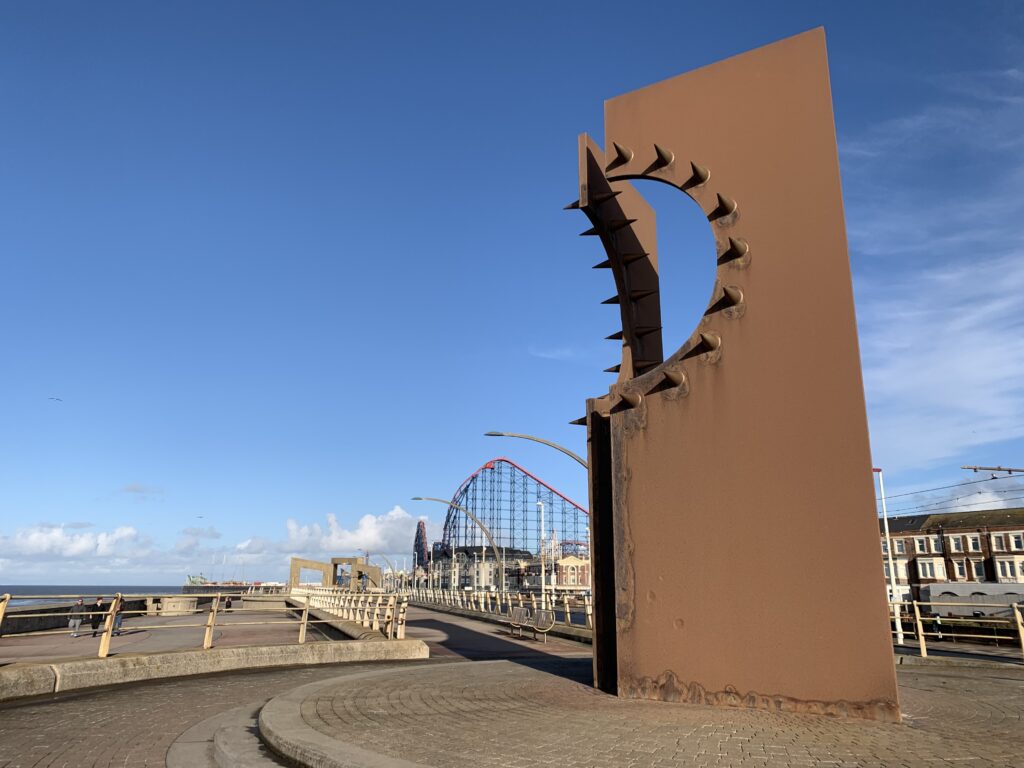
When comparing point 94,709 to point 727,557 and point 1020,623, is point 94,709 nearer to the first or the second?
point 727,557

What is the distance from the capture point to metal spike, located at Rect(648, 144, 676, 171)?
27.0ft

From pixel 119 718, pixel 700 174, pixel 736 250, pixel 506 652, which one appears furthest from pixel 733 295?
pixel 506 652

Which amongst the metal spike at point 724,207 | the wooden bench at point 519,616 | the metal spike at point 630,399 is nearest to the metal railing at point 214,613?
the wooden bench at point 519,616

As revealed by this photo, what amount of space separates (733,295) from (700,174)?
157 cm

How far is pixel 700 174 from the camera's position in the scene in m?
7.93

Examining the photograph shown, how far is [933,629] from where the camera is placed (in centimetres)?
2555

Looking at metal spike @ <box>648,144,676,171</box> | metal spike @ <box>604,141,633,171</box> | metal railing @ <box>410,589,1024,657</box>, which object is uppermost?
metal spike @ <box>604,141,633,171</box>

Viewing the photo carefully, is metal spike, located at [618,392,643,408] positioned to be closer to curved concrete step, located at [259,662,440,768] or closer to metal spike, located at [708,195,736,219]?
metal spike, located at [708,195,736,219]

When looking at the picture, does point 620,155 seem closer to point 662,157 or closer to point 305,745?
point 662,157

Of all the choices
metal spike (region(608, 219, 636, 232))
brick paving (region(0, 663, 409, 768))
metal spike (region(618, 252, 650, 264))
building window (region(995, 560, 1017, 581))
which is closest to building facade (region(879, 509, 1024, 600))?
building window (region(995, 560, 1017, 581))

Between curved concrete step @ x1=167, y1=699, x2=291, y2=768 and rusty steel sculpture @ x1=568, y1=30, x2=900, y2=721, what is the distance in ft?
12.1

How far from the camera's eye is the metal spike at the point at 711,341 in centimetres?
741

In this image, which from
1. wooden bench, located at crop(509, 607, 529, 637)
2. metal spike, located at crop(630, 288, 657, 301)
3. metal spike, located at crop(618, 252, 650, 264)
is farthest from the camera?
wooden bench, located at crop(509, 607, 529, 637)

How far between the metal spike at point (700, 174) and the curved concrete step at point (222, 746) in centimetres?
708
